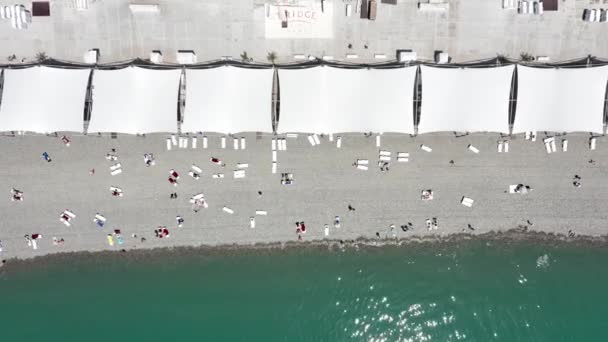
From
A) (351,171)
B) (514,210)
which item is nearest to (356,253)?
(351,171)

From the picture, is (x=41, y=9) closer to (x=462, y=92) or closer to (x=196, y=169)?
(x=196, y=169)

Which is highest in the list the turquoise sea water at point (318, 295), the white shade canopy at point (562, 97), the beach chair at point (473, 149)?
the white shade canopy at point (562, 97)

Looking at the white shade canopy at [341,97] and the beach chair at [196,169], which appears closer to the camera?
the white shade canopy at [341,97]

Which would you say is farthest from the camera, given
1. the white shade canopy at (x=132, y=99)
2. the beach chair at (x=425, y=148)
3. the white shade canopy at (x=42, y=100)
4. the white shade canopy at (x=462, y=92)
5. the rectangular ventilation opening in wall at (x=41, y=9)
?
the beach chair at (x=425, y=148)

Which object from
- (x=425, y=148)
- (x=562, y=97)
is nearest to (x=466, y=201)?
(x=425, y=148)

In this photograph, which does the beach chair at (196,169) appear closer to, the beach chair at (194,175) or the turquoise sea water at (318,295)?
the beach chair at (194,175)

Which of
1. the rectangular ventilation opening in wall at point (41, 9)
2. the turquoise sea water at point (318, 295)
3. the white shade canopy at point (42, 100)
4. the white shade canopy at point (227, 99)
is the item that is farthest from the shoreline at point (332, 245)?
the rectangular ventilation opening in wall at point (41, 9)
